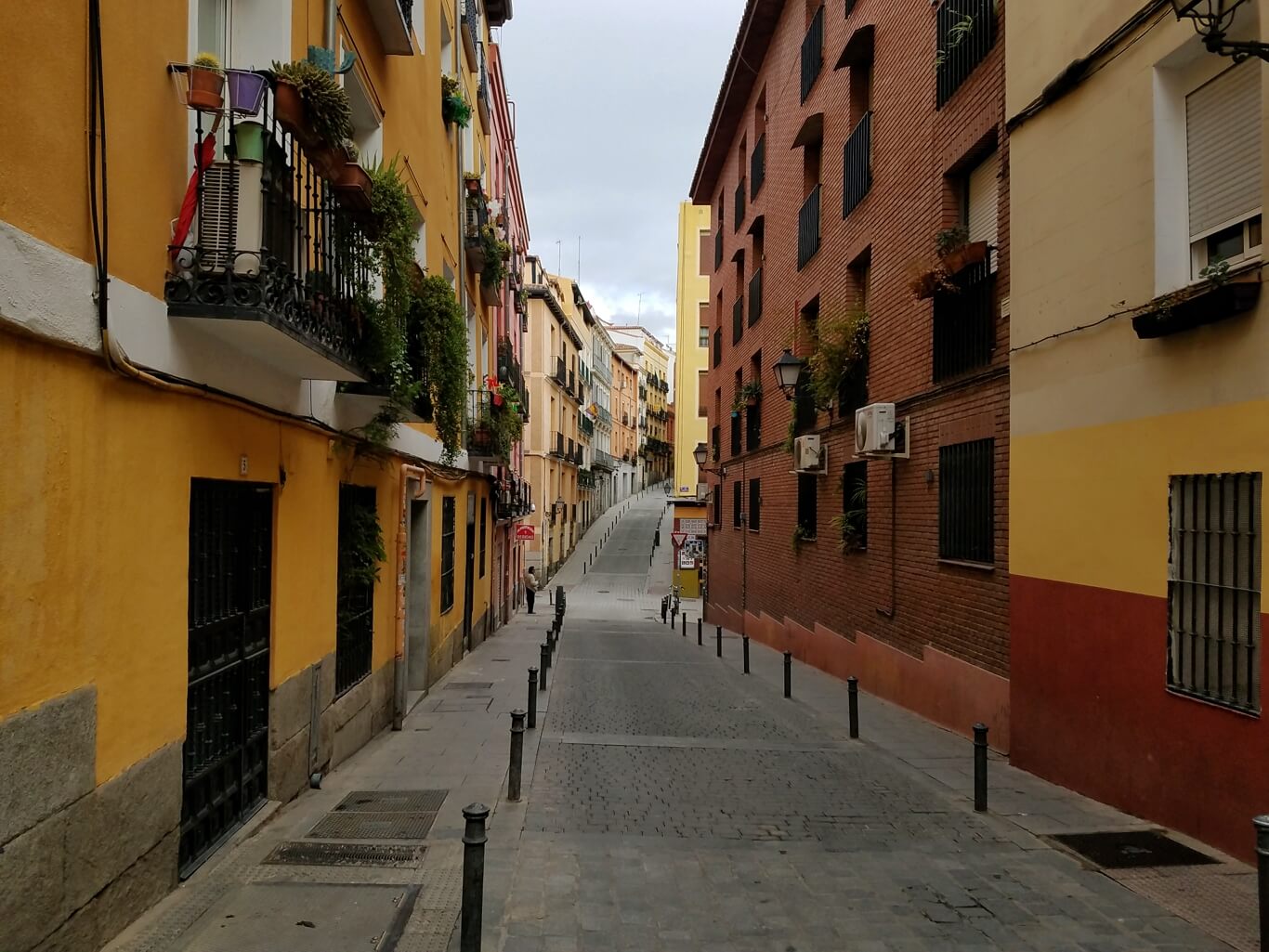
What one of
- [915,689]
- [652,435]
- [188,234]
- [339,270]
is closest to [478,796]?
[339,270]

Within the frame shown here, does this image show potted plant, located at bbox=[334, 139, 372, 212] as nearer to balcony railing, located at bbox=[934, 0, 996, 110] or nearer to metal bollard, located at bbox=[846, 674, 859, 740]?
metal bollard, located at bbox=[846, 674, 859, 740]

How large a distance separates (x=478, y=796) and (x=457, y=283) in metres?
10.0

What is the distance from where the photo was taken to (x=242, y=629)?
6.37 m

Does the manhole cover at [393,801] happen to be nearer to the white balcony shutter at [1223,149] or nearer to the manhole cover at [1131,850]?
the manhole cover at [1131,850]

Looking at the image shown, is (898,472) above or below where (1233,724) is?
above

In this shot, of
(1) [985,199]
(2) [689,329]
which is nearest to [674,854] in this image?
(1) [985,199]

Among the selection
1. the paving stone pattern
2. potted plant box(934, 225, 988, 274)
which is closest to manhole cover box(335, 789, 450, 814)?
the paving stone pattern

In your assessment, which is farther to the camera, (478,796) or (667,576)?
(667,576)

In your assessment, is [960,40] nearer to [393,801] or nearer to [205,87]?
[205,87]

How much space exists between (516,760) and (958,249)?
7.06m

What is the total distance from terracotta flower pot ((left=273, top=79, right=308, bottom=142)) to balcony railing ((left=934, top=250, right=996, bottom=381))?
7070 millimetres

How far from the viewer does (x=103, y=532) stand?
4410 millimetres

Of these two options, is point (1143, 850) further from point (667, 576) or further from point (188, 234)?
point (667, 576)

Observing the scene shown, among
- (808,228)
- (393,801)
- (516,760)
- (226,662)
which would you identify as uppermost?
(808,228)
